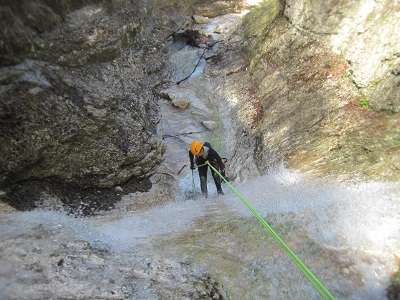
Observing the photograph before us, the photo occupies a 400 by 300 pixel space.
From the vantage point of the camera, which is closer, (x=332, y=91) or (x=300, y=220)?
(x=300, y=220)

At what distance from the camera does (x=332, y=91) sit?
33.3 ft

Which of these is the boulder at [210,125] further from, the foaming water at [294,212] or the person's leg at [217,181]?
the foaming water at [294,212]

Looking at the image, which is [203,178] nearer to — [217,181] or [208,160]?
[217,181]

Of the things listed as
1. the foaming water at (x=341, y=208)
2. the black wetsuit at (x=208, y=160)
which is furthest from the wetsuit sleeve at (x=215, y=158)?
the foaming water at (x=341, y=208)

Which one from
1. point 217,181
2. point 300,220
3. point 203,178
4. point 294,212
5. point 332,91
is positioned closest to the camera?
point 300,220

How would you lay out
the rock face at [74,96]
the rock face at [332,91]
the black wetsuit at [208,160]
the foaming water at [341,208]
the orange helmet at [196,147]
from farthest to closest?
1. the black wetsuit at [208,160]
2. the orange helmet at [196,147]
3. the rock face at [332,91]
4. the rock face at [74,96]
5. the foaming water at [341,208]

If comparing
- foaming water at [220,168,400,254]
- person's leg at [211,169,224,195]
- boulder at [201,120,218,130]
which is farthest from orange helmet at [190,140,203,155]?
boulder at [201,120,218,130]

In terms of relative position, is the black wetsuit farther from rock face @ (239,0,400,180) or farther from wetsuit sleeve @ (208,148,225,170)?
rock face @ (239,0,400,180)

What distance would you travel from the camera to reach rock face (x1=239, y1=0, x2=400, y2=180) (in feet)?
28.0

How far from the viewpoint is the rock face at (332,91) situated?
28.0 feet

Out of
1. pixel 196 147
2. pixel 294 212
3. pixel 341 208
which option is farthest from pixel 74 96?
pixel 341 208

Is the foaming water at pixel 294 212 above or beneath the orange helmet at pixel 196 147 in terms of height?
beneath

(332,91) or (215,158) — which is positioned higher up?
(332,91)

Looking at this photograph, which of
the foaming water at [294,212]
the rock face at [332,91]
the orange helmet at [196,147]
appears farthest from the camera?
the orange helmet at [196,147]
